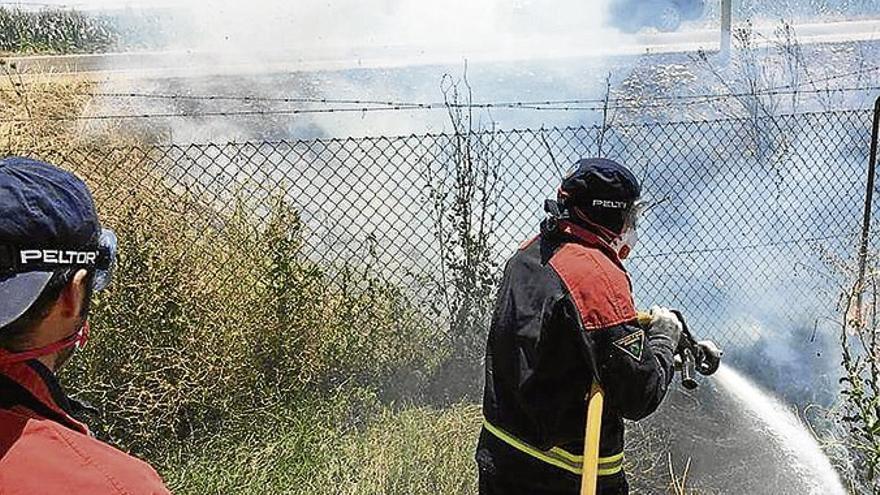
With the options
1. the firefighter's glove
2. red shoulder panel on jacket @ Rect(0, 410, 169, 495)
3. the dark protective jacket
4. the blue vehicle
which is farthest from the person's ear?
the blue vehicle

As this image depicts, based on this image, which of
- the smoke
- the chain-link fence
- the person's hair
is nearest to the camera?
the person's hair

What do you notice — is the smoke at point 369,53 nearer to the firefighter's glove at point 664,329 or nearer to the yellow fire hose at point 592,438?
the firefighter's glove at point 664,329

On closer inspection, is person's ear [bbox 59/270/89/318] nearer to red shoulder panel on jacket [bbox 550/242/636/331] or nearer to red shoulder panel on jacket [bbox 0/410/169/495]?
red shoulder panel on jacket [bbox 0/410/169/495]

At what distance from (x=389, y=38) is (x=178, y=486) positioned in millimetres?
7215

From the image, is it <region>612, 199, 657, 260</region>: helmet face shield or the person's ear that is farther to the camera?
<region>612, 199, 657, 260</region>: helmet face shield

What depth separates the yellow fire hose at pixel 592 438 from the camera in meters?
2.23

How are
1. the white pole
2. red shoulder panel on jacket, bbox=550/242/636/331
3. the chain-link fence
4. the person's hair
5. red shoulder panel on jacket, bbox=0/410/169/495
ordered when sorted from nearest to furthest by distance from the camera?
red shoulder panel on jacket, bbox=0/410/169/495 < the person's hair < red shoulder panel on jacket, bbox=550/242/636/331 < the chain-link fence < the white pole

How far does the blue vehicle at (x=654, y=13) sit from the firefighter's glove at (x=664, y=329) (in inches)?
345

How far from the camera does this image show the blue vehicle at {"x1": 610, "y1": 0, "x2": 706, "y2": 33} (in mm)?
10664

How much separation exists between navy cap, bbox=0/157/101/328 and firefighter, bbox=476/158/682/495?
1348 mm

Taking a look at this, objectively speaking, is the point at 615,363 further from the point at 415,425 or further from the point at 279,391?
the point at 279,391

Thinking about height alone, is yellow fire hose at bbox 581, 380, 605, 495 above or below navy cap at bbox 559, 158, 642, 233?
below

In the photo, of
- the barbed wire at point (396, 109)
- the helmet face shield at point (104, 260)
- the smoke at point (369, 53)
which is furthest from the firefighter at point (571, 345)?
the smoke at point (369, 53)

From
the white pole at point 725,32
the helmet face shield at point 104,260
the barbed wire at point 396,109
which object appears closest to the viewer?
the helmet face shield at point 104,260
